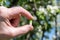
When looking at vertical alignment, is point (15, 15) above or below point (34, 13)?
above

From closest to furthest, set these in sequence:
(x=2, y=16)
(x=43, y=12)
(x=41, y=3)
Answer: (x=2, y=16), (x=43, y=12), (x=41, y=3)

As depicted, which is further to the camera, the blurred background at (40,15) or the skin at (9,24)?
the blurred background at (40,15)

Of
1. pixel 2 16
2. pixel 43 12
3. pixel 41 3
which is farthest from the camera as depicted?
pixel 41 3

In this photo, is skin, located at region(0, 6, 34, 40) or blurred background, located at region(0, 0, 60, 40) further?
blurred background, located at region(0, 0, 60, 40)

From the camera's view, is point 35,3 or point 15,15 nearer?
point 15,15

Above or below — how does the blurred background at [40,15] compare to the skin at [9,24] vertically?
below

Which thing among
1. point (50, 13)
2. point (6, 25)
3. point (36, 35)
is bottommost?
point (36, 35)

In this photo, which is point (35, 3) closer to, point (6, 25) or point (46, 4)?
point (46, 4)

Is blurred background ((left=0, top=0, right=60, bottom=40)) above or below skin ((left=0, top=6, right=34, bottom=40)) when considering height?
below

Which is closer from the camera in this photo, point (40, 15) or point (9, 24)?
point (9, 24)

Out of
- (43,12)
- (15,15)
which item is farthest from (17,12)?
(43,12)

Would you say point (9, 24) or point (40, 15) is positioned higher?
point (9, 24)
